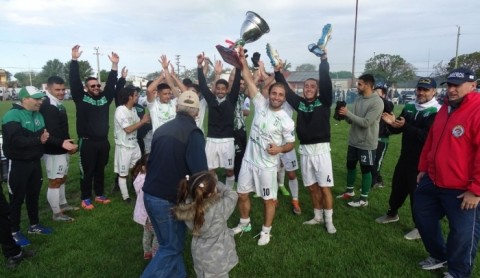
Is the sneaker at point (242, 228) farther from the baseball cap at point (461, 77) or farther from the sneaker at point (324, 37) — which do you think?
the baseball cap at point (461, 77)

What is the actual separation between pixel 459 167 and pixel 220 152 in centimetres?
376

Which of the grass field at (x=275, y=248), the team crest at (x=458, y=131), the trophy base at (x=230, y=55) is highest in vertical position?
the trophy base at (x=230, y=55)

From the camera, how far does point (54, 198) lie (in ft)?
18.0

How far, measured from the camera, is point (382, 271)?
394cm

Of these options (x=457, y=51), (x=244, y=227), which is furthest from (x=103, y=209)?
(x=457, y=51)

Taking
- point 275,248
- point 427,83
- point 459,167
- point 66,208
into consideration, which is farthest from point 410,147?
point 66,208

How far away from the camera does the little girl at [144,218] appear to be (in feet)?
13.3

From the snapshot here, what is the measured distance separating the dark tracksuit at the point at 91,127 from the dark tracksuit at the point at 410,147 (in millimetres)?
5011

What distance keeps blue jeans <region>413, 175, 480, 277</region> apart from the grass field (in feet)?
1.18

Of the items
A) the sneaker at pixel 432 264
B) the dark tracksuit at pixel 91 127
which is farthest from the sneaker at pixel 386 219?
the dark tracksuit at pixel 91 127

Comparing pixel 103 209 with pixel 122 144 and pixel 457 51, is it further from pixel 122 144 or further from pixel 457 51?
pixel 457 51

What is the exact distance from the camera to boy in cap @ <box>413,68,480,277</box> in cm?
333

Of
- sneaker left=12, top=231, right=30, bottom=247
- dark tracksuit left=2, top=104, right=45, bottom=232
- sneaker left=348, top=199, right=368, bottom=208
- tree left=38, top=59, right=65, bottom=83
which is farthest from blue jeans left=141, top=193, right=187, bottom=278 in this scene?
tree left=38, top=59, right=65, bottom=83

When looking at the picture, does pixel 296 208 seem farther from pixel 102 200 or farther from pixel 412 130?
pixel 102 200
